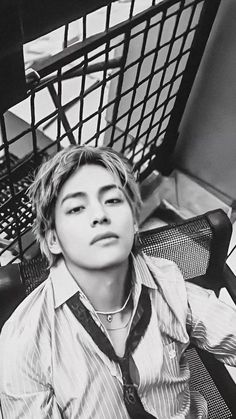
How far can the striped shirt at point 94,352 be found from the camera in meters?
0.88

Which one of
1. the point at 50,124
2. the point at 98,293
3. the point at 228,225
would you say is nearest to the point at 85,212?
the point at 98,293

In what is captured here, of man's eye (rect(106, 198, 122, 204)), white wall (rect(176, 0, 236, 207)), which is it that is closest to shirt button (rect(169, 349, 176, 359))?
man's eye (rect(106, 198, 122, 204))

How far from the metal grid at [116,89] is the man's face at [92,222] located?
186mm

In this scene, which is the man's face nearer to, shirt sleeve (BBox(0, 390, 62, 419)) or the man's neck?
the man's neck

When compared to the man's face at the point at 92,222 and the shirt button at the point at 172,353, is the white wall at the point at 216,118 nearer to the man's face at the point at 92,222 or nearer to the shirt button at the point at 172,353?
the man's face at the point at 92,222

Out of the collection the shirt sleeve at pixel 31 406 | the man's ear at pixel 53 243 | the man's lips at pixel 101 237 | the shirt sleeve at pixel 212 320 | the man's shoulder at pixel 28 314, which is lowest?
the shirt sleeve at pixel 31 406

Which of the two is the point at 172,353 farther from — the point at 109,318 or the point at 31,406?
the point at 31,406

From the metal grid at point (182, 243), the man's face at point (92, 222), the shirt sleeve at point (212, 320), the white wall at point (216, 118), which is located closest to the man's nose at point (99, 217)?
the man's face at point (92, 222)

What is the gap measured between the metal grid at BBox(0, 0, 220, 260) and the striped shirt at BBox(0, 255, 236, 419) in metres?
0.39

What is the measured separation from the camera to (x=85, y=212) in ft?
3.05

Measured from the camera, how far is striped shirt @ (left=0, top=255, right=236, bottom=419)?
88 centimetres

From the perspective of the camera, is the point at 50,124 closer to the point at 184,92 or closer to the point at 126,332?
the point at 184,92

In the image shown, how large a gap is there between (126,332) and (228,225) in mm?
386

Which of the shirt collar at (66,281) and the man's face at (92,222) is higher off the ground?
the man's face at (92,222)
